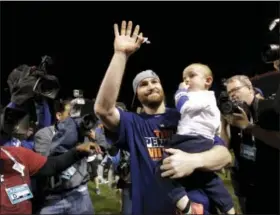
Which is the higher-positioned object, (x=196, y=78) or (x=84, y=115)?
(x=196, y=78)

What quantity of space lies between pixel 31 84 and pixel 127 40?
2.42 feet

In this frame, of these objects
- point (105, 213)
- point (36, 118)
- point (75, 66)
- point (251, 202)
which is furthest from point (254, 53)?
point (36, 118)

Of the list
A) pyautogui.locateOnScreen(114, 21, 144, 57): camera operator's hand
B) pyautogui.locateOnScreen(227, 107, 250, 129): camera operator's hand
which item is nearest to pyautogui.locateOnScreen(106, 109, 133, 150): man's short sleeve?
A: pyautogui.locateOnScreen(114, 21, 144, 57): camera operator's hand

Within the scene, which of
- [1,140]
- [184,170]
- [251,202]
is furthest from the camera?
[251,202]

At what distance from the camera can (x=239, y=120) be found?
8.64 ft

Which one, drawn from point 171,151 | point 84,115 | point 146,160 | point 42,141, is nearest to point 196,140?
point 171,151

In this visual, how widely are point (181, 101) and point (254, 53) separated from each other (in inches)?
355

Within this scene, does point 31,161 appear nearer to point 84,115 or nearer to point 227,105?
point 84,115

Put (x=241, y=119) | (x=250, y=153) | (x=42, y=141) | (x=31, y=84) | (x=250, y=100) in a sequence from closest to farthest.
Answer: (x=31, y=84) < (x=241, y=119) < (x=250, y=100) < (x=250, y=153) < (x=42, y=141)

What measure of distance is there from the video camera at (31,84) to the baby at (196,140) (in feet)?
2.82

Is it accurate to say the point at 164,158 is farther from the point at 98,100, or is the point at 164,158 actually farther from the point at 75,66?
the point at 75,66

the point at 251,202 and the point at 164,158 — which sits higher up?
the point at 164,158

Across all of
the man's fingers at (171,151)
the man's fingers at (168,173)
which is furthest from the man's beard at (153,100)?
the man's fingers at (168,173)

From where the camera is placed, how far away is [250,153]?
3039mm
